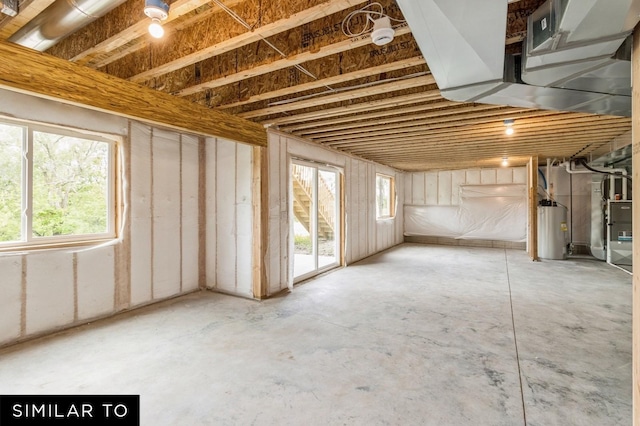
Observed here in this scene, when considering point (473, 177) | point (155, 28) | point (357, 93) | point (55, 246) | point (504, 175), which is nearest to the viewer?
point (155, 28)

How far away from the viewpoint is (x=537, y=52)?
5.20 feet

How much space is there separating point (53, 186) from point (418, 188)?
8.15 meters

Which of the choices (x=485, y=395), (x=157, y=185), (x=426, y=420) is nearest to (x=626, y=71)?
(x=485, y=395)

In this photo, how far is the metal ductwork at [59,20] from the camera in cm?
146

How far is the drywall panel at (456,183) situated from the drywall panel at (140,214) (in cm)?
748

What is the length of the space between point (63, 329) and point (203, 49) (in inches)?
113

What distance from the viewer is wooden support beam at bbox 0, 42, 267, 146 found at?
1.77 m

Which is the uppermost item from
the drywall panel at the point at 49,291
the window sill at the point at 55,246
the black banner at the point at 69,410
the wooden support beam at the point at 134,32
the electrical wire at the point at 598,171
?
the wooden support beam at the point at 134,32

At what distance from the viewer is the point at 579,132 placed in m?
4.09

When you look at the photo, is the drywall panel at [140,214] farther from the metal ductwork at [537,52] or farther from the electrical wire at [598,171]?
the electrical wire at [598,171]

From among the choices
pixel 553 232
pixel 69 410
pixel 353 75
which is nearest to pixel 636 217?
pixel 353 75

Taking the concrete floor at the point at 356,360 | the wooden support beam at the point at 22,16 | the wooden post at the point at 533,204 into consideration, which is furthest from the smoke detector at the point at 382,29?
the wooden post at the point at 533,204

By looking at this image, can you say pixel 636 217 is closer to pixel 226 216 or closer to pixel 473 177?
pixel 226 216

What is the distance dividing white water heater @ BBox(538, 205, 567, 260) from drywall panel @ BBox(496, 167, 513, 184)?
1.50 m
